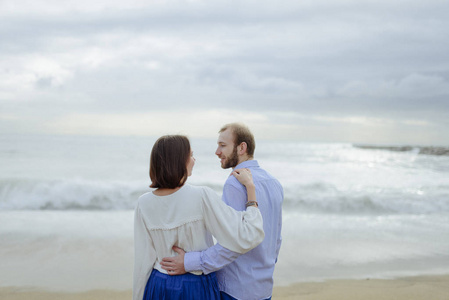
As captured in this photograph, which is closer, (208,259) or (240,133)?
(208,259)

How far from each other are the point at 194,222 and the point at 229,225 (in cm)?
18

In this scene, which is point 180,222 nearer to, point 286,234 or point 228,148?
point 228,148

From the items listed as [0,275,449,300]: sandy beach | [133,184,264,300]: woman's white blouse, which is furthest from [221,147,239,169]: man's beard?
[0,275,449,300]: sandy beach

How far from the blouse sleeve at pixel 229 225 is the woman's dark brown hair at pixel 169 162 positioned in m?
0.16

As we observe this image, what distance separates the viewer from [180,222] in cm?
200

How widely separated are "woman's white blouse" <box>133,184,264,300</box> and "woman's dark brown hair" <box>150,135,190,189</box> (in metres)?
0.07

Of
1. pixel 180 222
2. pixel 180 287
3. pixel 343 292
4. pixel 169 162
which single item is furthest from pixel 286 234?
pixel 169 162

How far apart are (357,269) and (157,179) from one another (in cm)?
468

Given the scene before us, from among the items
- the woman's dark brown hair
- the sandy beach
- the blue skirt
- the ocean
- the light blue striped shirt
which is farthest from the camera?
the ocean

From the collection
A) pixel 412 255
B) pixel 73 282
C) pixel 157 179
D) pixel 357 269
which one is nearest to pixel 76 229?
pixel 73 282

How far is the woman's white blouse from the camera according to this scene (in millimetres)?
1996

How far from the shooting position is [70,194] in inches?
514

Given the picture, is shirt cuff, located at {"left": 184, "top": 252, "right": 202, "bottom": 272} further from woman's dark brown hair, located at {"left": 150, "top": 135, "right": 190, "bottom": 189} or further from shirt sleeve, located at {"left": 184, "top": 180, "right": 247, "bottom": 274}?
woman's dark brown hair, located at {"left": 150, "top": 135, "right": 190, "bottom": 189}

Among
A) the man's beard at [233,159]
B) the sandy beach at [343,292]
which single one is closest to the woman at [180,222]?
the man's beard at [233,159]
